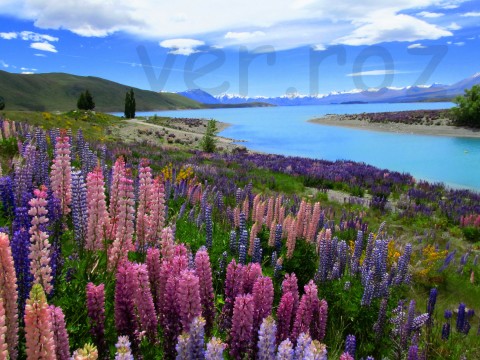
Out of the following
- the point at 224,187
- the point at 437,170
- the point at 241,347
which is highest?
the point at 241,347

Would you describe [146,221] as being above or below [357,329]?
above

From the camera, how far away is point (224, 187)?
13109 mm

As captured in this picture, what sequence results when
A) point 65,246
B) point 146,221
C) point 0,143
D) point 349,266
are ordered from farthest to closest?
point 0,143
point 349,266
point 65,246
point 146,221

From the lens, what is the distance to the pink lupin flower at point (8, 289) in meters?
2.04

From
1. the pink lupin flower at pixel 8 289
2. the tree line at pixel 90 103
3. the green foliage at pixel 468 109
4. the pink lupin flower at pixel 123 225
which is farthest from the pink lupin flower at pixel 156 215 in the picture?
the green foliage at pixel 468 109

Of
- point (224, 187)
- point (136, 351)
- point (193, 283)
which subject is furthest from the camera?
point (224, 187)

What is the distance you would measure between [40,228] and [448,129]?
75.2 metres

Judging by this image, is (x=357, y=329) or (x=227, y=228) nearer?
(x=357, y=329)

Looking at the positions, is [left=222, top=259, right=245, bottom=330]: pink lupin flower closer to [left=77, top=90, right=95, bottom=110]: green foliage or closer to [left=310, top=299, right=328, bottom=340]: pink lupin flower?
[left=310, top=299, right=328, bottom=340]: pink lupin flower

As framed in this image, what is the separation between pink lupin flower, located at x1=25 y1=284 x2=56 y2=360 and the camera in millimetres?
1686

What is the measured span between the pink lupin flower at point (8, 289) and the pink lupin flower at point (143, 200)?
1714mm

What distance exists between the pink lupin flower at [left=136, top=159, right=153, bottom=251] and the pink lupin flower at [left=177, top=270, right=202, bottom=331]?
1533 millimetres

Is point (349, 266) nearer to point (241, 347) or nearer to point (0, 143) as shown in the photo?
point (241, 347)

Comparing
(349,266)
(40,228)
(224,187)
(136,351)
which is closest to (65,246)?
(40,228)
